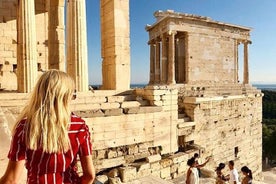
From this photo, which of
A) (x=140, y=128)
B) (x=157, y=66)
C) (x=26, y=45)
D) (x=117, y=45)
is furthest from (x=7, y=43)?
(x=157, y=66)

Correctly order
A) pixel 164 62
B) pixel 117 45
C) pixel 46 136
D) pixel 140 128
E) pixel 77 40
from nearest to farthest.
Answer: pixel 46 136, pixel 140 128, pixel 77 40, pixel 117 45, pixel 164 62

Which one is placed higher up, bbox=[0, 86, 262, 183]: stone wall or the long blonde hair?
the long blonde hair

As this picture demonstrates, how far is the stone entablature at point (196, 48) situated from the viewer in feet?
67.9

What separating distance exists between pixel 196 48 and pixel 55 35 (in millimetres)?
11696

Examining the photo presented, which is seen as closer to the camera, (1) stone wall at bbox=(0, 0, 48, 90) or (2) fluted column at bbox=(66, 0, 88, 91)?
(2) fluted column at bbox=(66, 0, 88, 91)

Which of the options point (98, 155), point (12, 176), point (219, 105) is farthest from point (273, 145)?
point (12, 176)

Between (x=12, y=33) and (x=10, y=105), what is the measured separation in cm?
649

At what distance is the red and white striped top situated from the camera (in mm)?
1888

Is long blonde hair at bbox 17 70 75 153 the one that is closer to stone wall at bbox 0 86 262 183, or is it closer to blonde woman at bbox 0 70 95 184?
blonde woman at bbox 0 70 95 184

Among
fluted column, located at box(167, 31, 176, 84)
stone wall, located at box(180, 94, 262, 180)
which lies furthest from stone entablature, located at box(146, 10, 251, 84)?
stone wall, located at box(180, 94, 262, 180)

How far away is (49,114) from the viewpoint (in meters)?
1.88

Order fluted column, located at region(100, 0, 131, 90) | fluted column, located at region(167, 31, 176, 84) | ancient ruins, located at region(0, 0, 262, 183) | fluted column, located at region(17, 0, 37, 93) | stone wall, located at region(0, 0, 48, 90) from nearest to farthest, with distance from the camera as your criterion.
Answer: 1. ancient ruins, located at region(0, 0, 262, 183)
2. fluted column, located at region(17, 0, 37, 93)
3. fluted column, located at region(100, 0, 131, 90)
4. stone wall, located at region(0, 0, 48, 90)
5. fluted column, located at region(167, 31, 176, 84)

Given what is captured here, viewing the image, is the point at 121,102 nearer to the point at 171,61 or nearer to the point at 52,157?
→ the point at 52,157

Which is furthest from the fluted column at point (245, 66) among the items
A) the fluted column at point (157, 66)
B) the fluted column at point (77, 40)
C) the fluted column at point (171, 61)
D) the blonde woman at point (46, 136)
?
the blonde woman at point (46, 136)
